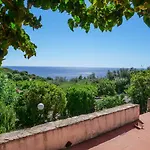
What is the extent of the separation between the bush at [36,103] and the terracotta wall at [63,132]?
7.85 m

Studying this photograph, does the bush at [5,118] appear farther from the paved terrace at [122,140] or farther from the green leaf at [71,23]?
the green leaf at [71,23]

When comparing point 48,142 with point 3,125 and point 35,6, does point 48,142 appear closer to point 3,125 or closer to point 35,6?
point 35,6

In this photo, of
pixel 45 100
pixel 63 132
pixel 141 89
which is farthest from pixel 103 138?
pixel 141 89

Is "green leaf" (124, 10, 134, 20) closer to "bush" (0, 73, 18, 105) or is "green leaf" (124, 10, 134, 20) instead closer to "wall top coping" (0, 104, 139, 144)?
"wall top coping" (0, 104, 139, 144)

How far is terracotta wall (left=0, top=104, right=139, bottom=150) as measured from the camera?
4.18 metres

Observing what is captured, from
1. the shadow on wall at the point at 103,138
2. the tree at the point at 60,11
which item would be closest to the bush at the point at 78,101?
the shadow on wall at the point at 103,138

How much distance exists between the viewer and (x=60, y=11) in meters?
2.44

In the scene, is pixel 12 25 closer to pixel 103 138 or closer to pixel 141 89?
pixel 103 138

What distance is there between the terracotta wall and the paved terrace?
0.38 feet

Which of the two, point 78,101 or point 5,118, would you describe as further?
point 78,101

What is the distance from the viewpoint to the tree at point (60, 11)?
200 centimetres

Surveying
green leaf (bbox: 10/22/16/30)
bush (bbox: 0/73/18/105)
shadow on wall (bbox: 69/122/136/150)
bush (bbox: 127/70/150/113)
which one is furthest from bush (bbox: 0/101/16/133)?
bush (bbox: 127/70/150/113)

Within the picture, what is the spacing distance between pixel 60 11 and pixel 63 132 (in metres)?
2.82

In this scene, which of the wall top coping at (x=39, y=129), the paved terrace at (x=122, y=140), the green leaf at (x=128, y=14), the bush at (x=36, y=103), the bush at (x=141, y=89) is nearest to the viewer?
the green leaf at (x=128, y=14)
